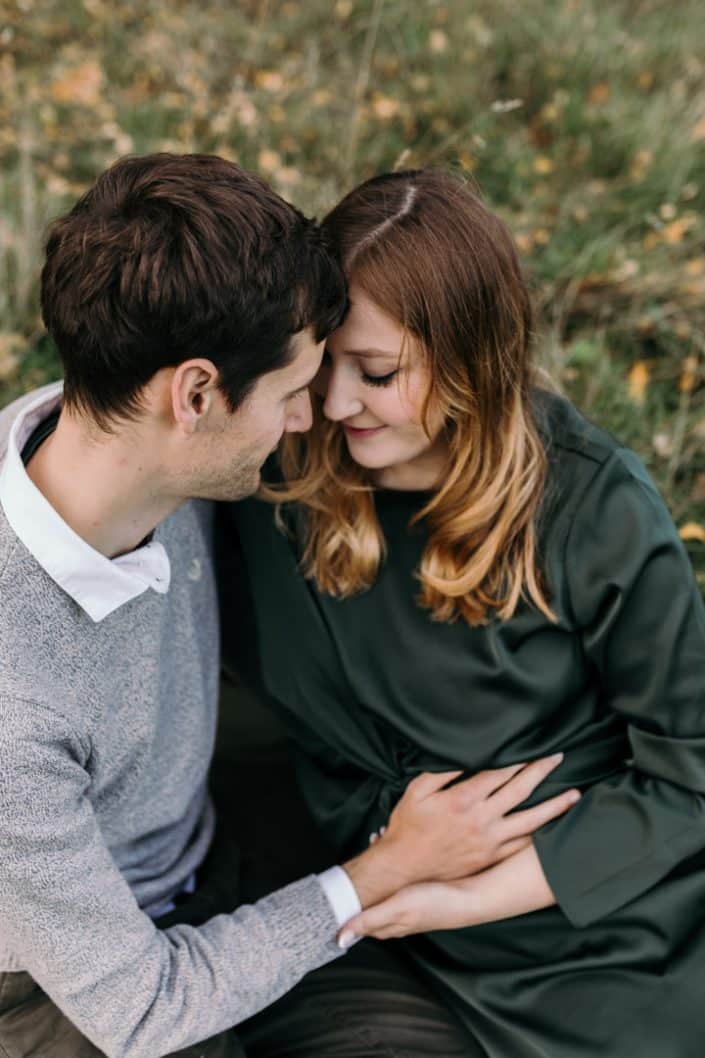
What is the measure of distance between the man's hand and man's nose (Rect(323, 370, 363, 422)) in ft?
2.39

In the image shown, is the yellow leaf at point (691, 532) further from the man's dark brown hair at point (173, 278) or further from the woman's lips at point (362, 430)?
the man's dark brown hair at point (173, 278)

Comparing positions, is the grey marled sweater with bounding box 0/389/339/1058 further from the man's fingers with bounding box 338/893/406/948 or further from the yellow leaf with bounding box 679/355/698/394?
the yellow leaf with bounding box 679/355/698/394

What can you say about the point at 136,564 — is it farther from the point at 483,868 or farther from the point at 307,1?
the point at 307,1

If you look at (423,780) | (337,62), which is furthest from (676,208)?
(423,780)

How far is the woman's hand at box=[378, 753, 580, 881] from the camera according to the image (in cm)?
204

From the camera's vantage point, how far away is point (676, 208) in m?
4.01

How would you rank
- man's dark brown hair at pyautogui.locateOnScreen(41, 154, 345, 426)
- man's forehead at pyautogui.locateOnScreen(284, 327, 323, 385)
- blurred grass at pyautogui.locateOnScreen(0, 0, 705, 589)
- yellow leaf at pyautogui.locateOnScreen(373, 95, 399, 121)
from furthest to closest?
yellow leaf at pyautogui.locateOnScreen(373, 95, 399, 121) → blurred grass at pyautogui.locateOnScreen(0, 0, 705, 589) → man's forehead at pyautogui.locateOnScreen(284, 327, 323, 385) → man's dark brown hair at pyautogui.locateOnScreen(41, 154, 345, 426)

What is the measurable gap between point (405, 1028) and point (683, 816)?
658 mm

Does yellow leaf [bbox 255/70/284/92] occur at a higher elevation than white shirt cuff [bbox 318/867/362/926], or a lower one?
higher

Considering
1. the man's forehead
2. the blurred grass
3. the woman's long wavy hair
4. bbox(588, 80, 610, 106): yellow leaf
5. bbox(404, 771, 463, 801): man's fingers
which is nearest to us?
the man's forehead

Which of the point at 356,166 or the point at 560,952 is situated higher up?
the point at 356,166

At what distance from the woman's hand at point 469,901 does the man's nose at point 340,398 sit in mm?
893

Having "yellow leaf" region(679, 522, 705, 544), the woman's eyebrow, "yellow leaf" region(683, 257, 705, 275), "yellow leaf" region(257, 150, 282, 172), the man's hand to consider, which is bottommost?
the man's hand

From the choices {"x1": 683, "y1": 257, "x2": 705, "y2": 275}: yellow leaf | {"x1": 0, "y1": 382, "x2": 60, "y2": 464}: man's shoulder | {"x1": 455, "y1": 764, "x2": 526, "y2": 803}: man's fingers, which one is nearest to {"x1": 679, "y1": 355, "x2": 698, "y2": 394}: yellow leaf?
{"x1": 683, "y1": 257, "x2": 705, "y2": 275}: yellow leaf
